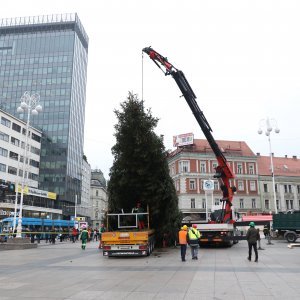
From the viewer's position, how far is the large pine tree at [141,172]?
83.8 feet

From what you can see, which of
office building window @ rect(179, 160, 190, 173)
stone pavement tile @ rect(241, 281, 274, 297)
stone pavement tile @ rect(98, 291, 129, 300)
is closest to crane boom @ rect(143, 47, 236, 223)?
stone pavement tile @ rect(241, 281, 274, 297)

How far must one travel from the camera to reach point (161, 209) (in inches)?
1019

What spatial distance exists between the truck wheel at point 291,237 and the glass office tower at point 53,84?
71.1m

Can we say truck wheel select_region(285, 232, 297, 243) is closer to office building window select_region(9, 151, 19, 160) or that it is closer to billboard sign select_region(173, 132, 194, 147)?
billboard sign select_region(173, 132, 194, 147)

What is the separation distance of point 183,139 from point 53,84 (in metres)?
46.0

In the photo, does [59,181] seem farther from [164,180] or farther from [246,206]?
[164,180]

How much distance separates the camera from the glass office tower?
9594 centimetres

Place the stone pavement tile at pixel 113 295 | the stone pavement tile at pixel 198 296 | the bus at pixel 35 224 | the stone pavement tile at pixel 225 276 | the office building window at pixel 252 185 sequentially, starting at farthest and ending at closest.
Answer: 1. the office building window at pixel 252 185
2. the bus at pixel 35 224
3. the stone pavement tile at pixel 225 276
4. the stone pavement tile at pixel 113 295
5. the stone pavement tile at pixel 198 296

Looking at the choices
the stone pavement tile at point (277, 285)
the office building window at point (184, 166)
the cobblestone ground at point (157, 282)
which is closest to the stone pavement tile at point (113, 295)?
the cobblestone ground at point (157, 282)

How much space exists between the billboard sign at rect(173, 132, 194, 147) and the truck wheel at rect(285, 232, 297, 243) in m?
40.1

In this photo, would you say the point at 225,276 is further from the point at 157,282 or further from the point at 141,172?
the point at 141,172

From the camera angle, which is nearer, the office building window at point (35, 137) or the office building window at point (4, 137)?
the office building window at point (4, 137)

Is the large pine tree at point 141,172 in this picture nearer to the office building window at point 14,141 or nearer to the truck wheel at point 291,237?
the truck wheel at point 291,237

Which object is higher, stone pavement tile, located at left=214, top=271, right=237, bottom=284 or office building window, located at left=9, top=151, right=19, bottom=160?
office building window, located at left=9, top=151, right=19, bottom=160
